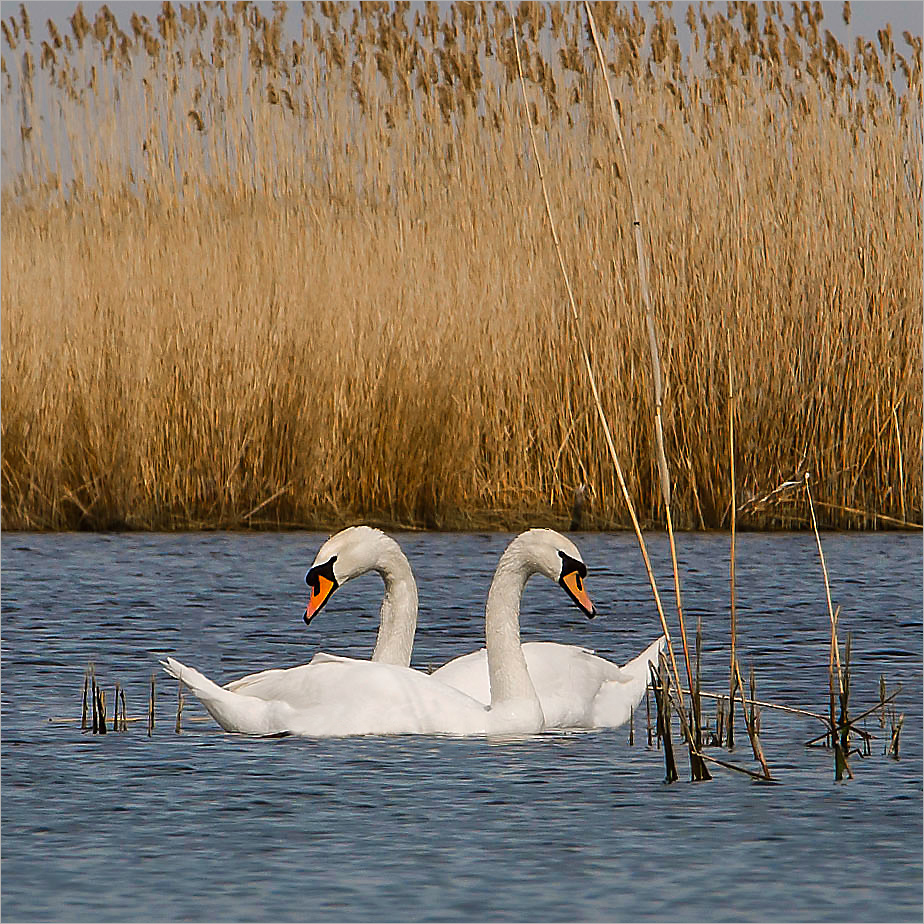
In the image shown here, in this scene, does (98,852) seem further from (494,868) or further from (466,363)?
(466,363)

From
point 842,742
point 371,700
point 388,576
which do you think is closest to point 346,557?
point 388,576

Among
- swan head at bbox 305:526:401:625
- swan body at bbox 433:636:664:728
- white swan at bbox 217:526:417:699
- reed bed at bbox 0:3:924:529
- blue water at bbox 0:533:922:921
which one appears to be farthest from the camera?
reed bed at bbox 0:3:924:529

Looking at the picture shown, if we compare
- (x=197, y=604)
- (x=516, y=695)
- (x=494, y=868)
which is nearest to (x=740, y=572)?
(x=197, y=604)

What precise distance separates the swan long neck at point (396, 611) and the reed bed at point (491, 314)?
3.41 metres

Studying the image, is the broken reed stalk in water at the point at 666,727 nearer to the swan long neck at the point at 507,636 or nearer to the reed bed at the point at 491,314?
the swan long neck at the point at 507,636

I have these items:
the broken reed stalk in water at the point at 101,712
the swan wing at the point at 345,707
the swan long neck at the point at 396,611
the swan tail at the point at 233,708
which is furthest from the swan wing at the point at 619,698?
the broken reed stalk in water at the point at 101,712

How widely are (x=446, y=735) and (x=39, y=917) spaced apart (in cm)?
213

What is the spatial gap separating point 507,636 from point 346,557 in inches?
26.6

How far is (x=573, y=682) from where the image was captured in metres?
6.14

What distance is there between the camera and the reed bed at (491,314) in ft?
32.1

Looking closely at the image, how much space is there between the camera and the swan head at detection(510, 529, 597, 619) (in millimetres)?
6047

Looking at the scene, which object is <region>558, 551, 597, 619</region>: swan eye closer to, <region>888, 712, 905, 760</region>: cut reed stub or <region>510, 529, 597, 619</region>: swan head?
<region>510, 529, 597, 619</region>: swan head

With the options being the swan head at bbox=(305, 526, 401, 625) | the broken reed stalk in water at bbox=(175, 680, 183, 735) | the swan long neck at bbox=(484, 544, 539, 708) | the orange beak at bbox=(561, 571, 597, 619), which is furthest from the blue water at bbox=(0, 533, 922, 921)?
the swan head at bbox=(305, 526, 401, 625)

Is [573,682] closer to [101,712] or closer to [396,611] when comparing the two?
[396,611]
